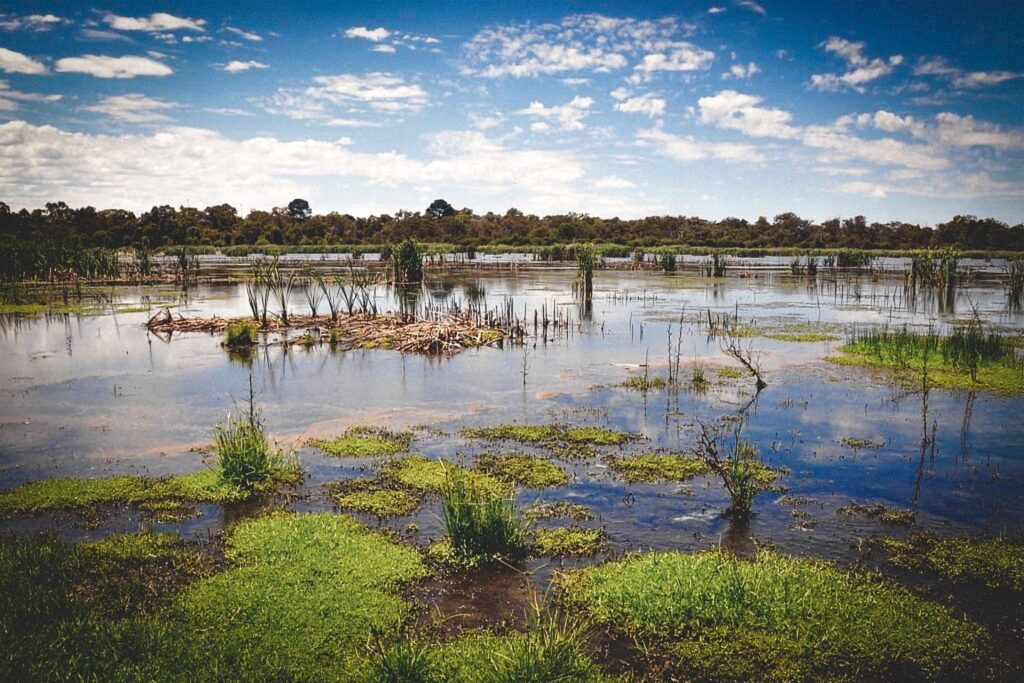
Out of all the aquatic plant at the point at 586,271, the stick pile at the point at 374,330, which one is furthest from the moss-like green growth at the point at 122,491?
the aquatic plant at the point at 586,271

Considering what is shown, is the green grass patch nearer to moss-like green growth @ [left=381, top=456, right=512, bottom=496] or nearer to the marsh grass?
moss-like green growth @ [left=381, top=456, right=512, bottom=496]

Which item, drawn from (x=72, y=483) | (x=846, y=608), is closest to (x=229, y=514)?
(x=72, y=483)

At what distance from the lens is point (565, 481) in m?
9.72

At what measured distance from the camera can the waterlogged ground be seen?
27.0 feet

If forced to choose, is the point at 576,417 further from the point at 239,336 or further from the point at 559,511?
the point at 239,336

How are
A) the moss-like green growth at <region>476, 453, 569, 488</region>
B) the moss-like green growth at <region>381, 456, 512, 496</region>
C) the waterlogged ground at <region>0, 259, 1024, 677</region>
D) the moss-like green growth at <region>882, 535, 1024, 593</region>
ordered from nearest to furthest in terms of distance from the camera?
the moss-like green growth at <region>882, 535, 1024, 593</region>, the waterlogged ground at <region>0, 259, 1024, 677</region>, the moss-like green growth at <region>381, 456, 512, 496</region>, the moss-like green growth at <region>476, 453, 569, 488</region>

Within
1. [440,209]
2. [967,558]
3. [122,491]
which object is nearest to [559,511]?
[967,558]

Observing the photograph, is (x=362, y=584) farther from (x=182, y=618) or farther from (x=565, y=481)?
(x=565, y=481)

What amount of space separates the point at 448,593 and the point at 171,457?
21.3 feet

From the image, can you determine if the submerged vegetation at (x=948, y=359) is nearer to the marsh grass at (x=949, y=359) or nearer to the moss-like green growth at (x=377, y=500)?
the marsh grass at (x=949, y=359)

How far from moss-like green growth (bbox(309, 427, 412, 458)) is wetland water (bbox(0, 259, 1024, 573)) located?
28 cm

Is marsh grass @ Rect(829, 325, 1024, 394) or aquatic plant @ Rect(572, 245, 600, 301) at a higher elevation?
aquatic plant @ Rect(572, 245, 600, 301)

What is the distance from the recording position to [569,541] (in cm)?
772

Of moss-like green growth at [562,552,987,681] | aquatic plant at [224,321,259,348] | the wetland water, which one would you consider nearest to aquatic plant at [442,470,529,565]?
the wetland water
